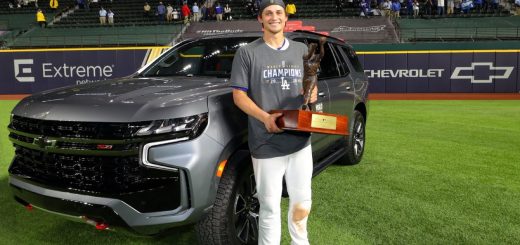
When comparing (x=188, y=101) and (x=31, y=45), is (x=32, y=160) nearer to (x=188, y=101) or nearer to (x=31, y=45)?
(x=188, y=101)

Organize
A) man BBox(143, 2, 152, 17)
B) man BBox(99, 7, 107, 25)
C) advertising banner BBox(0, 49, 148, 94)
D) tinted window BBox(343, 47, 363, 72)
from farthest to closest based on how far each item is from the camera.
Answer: man BBox(143, 2, 152, 17)
man BBox(99, 7, 107, 25)
advertising banner BBox(0, 49, 148, 94)
tinted window BBox(343, 47, 363, 72)

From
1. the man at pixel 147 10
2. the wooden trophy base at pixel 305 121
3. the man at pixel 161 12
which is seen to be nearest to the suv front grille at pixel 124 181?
the wooden trophy base at pixel 305 121

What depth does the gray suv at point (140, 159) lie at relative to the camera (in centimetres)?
261

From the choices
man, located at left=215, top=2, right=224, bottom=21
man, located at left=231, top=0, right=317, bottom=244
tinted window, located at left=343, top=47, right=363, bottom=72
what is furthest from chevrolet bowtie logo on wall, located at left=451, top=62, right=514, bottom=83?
man, located at left=231, top=0, right=317, bottom=244

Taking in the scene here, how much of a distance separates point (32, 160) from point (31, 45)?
20.1 meters

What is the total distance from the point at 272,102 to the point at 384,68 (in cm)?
1435

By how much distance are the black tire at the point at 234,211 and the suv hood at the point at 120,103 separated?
500mm

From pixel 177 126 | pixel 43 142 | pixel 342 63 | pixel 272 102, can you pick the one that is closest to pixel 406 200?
pixel 342 63

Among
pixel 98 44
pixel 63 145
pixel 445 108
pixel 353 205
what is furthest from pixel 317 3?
pixel 63 145

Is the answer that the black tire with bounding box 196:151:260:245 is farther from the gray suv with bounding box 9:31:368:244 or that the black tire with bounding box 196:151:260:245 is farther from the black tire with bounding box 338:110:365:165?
the black tire with bounding box 338:110:365:165

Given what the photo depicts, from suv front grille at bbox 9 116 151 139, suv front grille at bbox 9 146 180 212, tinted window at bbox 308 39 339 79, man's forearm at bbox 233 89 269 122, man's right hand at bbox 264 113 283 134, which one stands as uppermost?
tinted window at bbox 308 39 339 79

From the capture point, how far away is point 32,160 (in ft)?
9.70

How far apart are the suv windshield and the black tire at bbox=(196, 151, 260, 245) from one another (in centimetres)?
113

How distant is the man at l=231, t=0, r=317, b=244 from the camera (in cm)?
257
